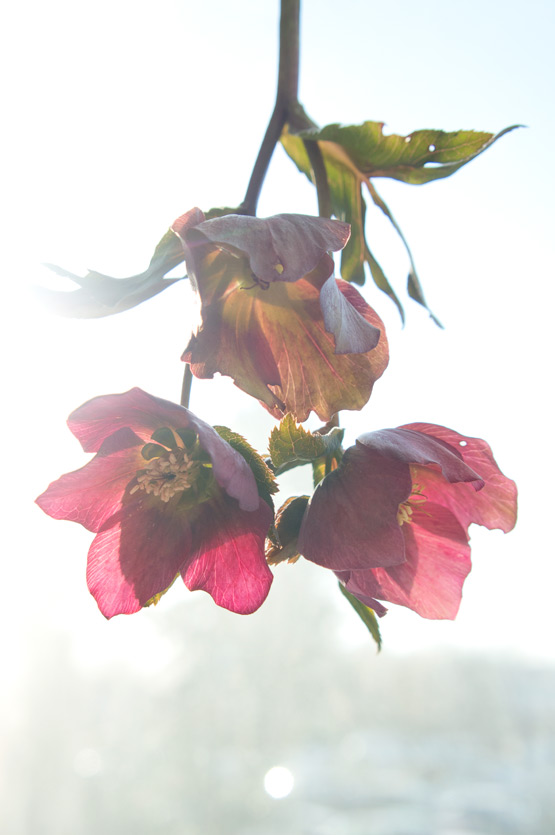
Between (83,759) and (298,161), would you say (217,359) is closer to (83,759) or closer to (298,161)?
(298,161)

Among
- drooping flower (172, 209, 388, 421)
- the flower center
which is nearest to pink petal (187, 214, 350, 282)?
drooping flower (172, 209, 388, 421)

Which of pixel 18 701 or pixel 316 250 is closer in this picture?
pixel 316 250

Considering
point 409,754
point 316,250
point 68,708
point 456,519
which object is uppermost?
point 316,250

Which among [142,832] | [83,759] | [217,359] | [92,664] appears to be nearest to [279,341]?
[217,359]

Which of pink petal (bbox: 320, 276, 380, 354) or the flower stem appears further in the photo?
the flower stem

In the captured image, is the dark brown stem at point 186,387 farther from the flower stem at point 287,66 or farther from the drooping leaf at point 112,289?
the flower stem at point 287,66

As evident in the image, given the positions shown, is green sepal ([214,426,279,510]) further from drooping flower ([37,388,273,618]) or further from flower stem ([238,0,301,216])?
flower stem ([238,0,301,216])
